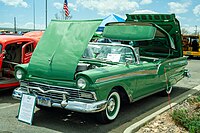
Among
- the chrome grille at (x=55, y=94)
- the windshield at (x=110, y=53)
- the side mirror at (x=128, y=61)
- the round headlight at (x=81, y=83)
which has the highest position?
the windshield at (x=110, y=53)

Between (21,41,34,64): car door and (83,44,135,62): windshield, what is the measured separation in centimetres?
234

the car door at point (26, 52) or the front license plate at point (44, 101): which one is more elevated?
the car door at point (26, 52)

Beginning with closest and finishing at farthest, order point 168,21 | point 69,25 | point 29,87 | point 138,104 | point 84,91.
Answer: point 84,91, point 29,87, point 69,25, point 138,104, point 168,21

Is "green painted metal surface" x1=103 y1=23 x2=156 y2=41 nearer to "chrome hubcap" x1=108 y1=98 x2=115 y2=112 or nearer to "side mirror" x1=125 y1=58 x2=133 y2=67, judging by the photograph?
"side mirror" x1=125 y1=58 x2=133 y2=67

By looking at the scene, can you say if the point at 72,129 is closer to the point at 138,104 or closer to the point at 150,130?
the point at 150,130

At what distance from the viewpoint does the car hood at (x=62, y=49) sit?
5172 millimetres

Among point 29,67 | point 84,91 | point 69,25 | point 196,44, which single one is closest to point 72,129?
point 84,91

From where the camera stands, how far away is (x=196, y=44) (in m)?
22.6

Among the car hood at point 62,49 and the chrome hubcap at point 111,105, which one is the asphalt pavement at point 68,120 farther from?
the car hood at point 62,49

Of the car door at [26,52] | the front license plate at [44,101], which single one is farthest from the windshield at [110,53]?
the car door at [26,52]

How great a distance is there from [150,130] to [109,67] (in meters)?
1.41

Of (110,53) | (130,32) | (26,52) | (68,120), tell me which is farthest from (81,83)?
(26,52)

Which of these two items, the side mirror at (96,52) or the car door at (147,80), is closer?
the car door at (147,80)

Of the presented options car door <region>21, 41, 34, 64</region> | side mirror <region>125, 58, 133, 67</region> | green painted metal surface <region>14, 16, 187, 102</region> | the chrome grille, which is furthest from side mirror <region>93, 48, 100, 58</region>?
car door <region>21, 41, 34, 64</region>
